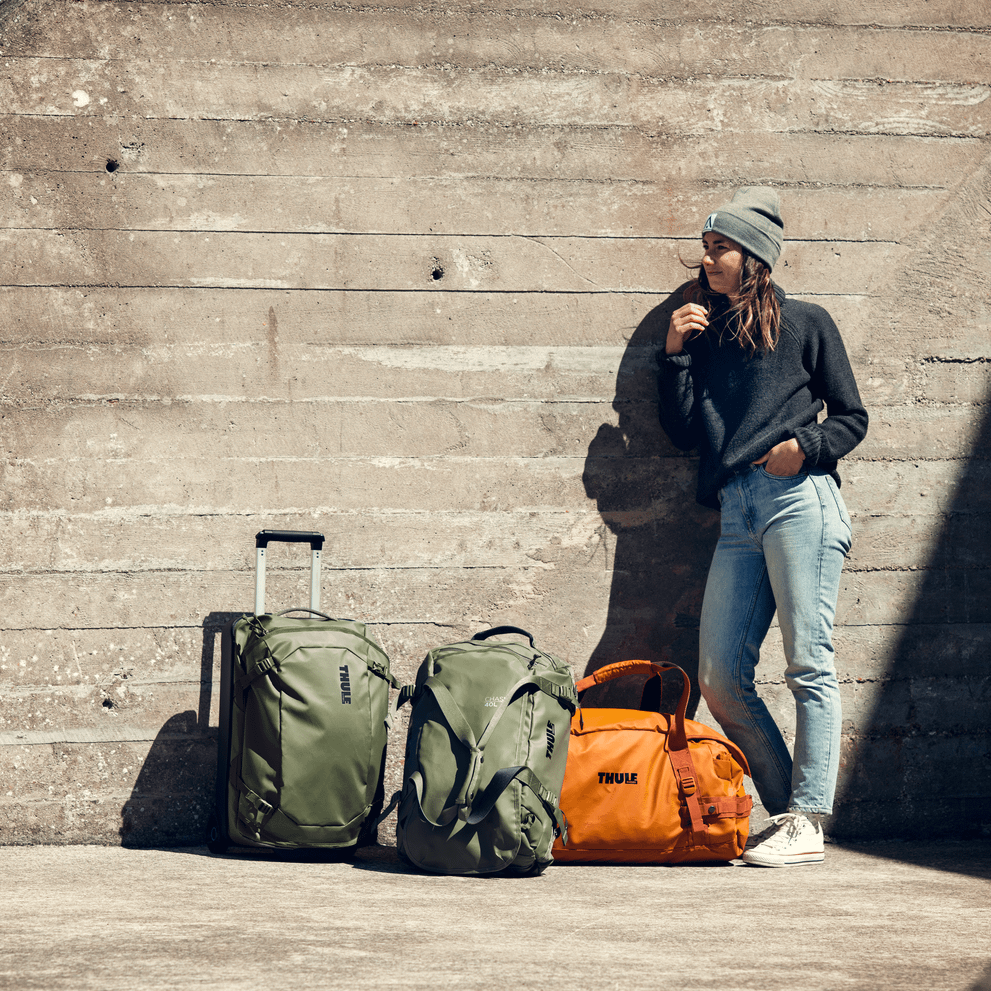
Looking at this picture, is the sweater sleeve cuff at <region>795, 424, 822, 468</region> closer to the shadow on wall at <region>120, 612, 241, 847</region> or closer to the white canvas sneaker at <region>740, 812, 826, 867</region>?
the white canvas sneaker at <region>740, 812, 826, 867</region>

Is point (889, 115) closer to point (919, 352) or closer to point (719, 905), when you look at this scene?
point (919, 352)

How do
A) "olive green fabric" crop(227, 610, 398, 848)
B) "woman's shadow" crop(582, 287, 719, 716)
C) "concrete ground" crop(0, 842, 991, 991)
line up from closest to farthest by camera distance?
"concrete ground" crop(0, 842, 991, 991) → "olive green fabric" crop(227, 610, 398, 848) → "woman's shadow" crop(582, 287, 719, 716)

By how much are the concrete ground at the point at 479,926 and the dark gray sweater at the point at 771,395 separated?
1219mm

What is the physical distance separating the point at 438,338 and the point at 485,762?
1387 millimetres

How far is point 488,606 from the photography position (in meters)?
3.28

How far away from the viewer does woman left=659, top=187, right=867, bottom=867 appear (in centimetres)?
295

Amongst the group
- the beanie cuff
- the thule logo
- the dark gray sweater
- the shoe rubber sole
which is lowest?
the shoe rubber sole

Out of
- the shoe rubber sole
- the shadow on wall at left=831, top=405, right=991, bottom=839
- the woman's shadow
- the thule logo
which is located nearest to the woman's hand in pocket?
the woman's shadow

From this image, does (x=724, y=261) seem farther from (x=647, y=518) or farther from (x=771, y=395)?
(x=647, y=518)

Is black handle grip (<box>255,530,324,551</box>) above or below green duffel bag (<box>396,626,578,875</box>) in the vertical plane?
above

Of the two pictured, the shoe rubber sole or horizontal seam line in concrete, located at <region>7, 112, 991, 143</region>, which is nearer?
the shoe rubber sole

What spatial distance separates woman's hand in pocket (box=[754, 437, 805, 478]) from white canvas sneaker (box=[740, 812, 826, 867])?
1.01 m

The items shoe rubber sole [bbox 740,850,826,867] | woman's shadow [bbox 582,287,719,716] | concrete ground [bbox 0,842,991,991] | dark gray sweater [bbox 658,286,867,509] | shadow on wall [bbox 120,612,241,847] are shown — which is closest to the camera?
concrete ground [bbox 0,842,991,991]

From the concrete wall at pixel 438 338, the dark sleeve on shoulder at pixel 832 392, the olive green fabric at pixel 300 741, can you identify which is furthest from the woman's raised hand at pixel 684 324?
the olive green fabric at pixel 300 741
